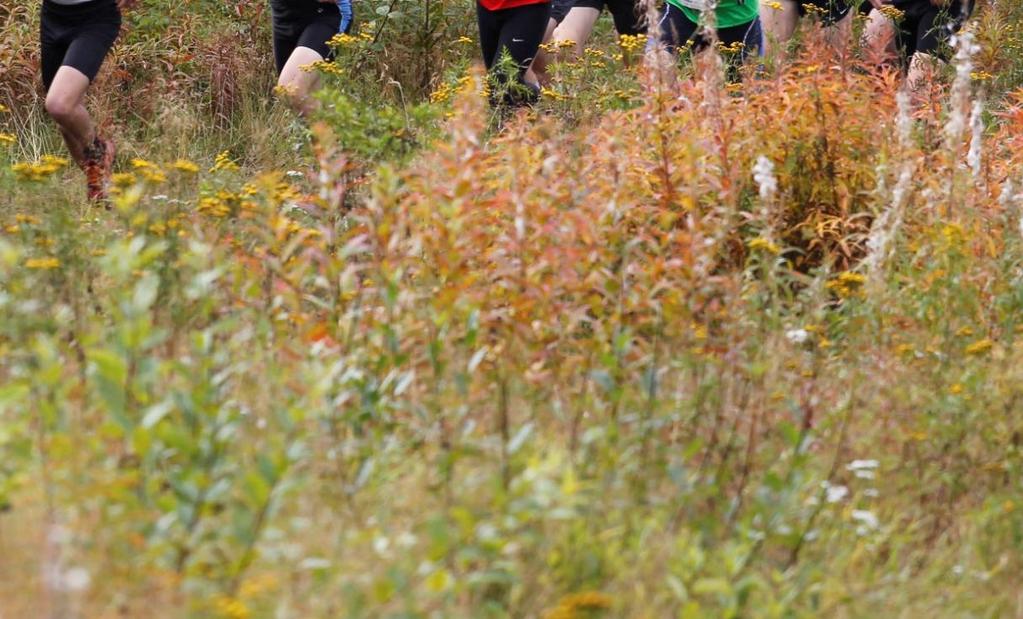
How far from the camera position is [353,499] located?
3.08m

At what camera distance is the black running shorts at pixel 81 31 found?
6973 millimetres

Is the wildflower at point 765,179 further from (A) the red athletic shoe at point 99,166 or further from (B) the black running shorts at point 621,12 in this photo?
(B) the black running shorts at point 621,12

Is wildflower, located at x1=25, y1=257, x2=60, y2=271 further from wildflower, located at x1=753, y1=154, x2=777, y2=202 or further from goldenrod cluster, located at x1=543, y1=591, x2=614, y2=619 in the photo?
wildflower, located at x1=753, y1=154, x2=777, y2=202

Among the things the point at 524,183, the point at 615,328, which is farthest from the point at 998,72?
the point at 615,328

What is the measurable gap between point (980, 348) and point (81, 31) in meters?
4.76

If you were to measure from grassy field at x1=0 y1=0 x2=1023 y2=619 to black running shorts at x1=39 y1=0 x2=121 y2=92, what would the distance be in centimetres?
159

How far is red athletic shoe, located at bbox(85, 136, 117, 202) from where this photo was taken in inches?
255

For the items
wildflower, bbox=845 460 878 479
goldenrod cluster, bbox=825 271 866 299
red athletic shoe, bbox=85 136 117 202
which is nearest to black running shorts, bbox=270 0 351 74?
red athletic shoe, bbox=85 136 117 202

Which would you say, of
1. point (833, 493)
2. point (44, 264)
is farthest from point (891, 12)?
point (44, 264)

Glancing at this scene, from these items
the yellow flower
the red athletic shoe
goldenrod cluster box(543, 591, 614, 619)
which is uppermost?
goldenrod cluster box(543, 591, 614, 619)

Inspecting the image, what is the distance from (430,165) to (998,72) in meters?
6.44

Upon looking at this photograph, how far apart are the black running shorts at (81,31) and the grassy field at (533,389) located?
1592mm

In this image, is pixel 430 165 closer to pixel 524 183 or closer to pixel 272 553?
pixel 524 183

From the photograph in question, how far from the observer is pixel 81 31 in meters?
7.02
